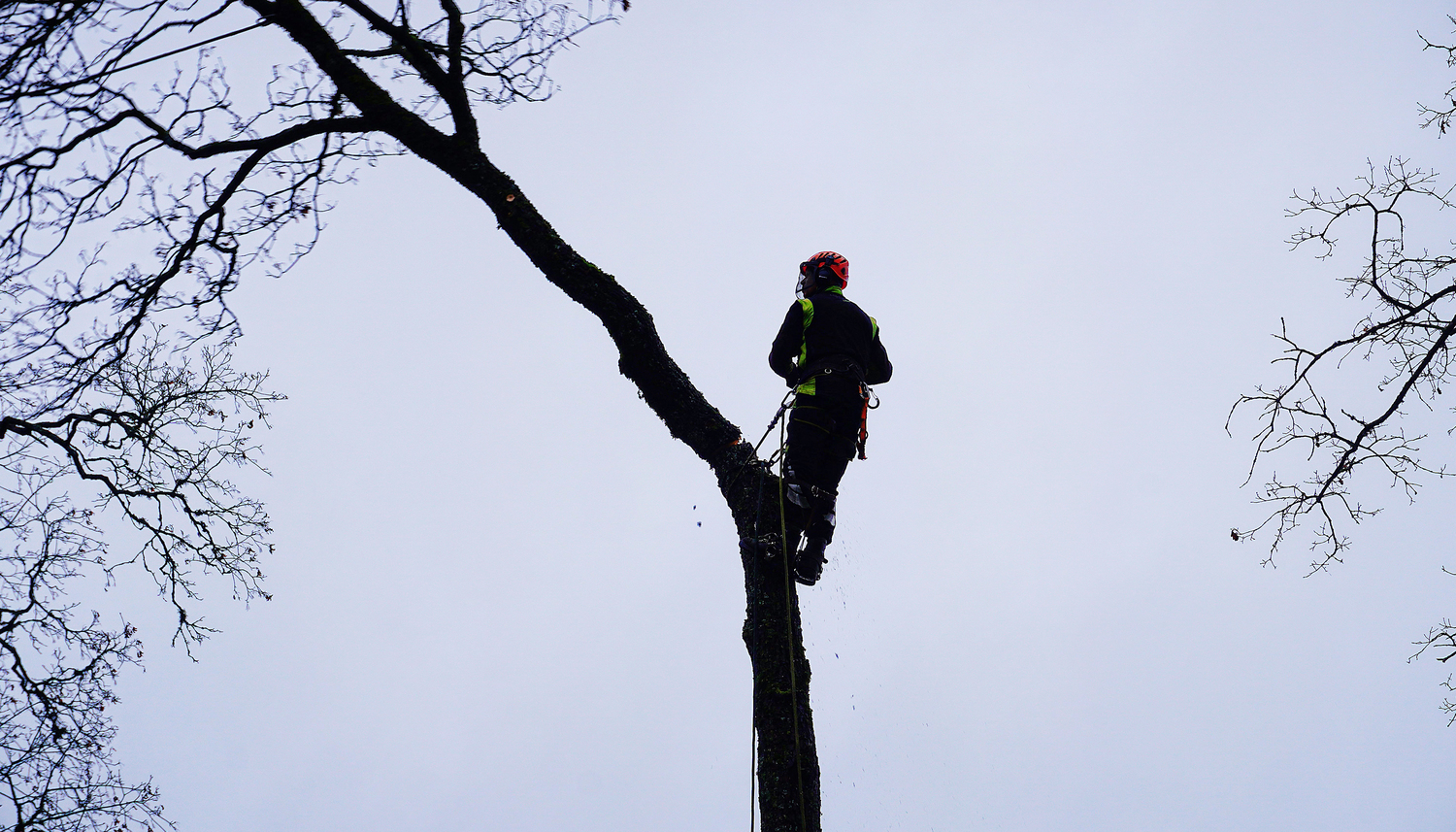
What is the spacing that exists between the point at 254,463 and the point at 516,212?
3047 mm

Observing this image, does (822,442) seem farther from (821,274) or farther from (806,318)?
(821,274)

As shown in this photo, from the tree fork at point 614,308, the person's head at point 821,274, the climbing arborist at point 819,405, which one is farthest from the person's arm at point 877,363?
the tree fork at point 614,308

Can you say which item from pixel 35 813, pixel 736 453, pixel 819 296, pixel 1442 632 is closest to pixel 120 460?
pixel 35 813

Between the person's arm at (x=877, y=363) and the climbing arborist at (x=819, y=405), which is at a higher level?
the person's arm at (x=877, y=363)

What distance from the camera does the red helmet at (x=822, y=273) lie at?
15.3 feet

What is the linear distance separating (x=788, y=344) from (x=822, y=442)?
59 centimetres

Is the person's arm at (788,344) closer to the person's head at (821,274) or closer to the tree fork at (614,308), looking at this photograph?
the person's head at (821,274)

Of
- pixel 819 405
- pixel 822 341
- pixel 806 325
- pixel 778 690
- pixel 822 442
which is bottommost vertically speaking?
pixel 778 690

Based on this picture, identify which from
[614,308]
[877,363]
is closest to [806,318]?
[877,363]

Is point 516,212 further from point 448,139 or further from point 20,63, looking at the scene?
point 20,63

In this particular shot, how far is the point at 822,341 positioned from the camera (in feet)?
14.2

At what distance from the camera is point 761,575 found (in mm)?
3447

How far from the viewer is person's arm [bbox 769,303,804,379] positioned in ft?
14.4

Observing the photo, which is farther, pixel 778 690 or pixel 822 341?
pixel 822 341
